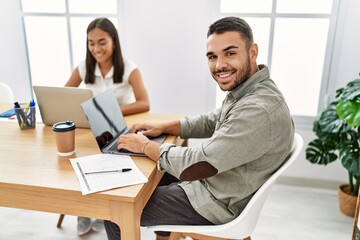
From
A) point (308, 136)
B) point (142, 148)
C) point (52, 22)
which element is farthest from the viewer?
point (52, 22)

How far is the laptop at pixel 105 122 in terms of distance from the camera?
1413 millimetres

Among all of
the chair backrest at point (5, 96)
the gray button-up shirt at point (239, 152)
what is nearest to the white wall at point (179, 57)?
the chair backrest at point (5, 96)

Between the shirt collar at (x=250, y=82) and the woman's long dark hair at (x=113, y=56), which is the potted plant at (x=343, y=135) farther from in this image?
the woman's long dark hair at (x=113, y=56)

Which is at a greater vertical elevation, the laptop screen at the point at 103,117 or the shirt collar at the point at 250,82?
the shirt collar at the point at 250,82

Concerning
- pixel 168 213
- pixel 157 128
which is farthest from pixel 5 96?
pixel 168 213

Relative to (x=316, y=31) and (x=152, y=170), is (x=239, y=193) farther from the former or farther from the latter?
(x=316, y=31)

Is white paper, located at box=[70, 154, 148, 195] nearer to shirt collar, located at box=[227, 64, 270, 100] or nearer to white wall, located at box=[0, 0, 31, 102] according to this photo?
shirt collar, located at box=[227, 64, 270, 100]

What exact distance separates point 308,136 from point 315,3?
983mm

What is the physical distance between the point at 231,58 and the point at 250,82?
12 centimetres

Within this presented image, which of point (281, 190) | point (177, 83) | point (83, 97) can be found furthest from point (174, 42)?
point (281, 190)

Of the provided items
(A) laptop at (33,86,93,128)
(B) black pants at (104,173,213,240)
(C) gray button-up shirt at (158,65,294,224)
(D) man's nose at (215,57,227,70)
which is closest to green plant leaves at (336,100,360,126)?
(C) gray button-up shirt at (158,65,294,224)

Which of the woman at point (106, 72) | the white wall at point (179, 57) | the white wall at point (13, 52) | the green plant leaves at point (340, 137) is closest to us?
the green plant leaves at point (340, 137)

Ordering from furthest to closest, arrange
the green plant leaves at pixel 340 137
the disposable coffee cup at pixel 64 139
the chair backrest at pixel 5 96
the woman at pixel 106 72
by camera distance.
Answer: the chair backrest at pixel 5 96
the woman at pixel 106 72
the green plant leaves at pixel 340 137
the disposable coffee cup at pixel 64 139

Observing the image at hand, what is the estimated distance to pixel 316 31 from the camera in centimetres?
246
